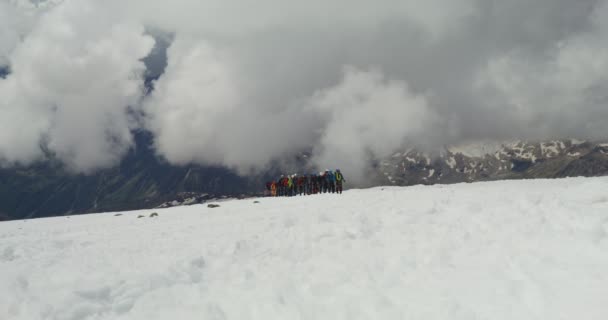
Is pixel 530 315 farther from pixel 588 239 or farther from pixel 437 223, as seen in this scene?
pixel 437 223

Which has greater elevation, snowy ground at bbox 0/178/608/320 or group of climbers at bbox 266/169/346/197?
group of climbers at bbox 266/169/346/197

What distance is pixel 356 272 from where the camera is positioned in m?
9.12

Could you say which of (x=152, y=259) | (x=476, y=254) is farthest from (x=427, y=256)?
(x=152, y=259)

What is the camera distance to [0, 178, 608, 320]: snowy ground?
7.35 metres

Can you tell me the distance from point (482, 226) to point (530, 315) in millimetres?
4694

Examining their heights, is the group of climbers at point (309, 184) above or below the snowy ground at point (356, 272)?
above

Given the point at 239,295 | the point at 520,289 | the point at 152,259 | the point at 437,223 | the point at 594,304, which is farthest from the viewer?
the point at 437,223

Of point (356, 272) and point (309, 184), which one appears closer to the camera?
point (356, 272)

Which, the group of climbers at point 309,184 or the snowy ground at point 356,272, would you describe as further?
the group of climbers at point 309,184

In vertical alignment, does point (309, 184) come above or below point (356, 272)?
above

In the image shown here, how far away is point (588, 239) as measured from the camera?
9.20 m

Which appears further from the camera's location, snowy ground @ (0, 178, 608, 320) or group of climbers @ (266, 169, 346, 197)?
group of climbers @ (266, 169, 346, 197)

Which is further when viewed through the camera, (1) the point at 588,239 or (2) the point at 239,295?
(1) the point at 588,239

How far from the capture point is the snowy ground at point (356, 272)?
7348 millimetres
